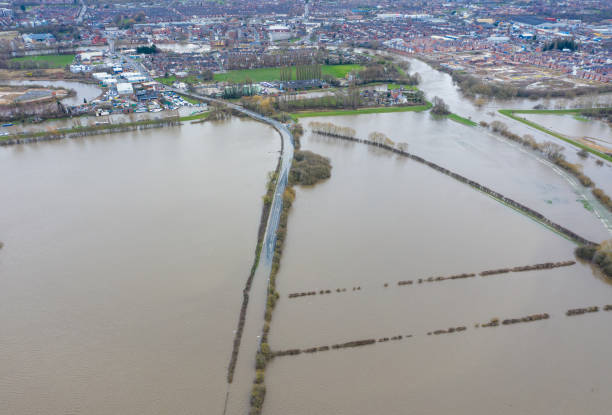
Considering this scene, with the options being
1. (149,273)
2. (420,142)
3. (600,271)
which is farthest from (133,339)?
(420,142)

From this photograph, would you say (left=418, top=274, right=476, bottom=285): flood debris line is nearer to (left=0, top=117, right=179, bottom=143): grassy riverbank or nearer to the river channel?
the river channel

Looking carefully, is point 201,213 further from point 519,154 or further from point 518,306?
point 519,154

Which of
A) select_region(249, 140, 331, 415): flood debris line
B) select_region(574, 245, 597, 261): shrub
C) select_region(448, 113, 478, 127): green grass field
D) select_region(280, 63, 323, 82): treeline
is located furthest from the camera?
select_region(280, 63, 323, 82): treeline

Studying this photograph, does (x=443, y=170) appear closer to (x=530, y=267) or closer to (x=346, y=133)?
(x=346, y=133)

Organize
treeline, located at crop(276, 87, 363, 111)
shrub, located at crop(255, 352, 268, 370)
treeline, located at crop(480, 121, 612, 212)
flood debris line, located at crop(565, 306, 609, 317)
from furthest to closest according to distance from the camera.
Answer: treeline, located at crop(276, 87, 363, 111), treeline, located at crop(480, 121, 612, 212), flood debris line, located at crop(565, 306, 609, 317), shrub, located at crop(255, 352, 268, 370)

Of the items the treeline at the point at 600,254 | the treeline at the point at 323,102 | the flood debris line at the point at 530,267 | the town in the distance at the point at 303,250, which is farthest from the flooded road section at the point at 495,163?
the flood debris line at the point at 530,267

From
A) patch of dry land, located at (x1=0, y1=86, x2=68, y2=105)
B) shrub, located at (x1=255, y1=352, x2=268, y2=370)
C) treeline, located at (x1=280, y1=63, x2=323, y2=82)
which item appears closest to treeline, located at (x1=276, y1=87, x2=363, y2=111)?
treeline, located at (x1=280, y1=63, x2=323, y2=82)

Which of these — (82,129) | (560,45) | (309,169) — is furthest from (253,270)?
(560,45)
